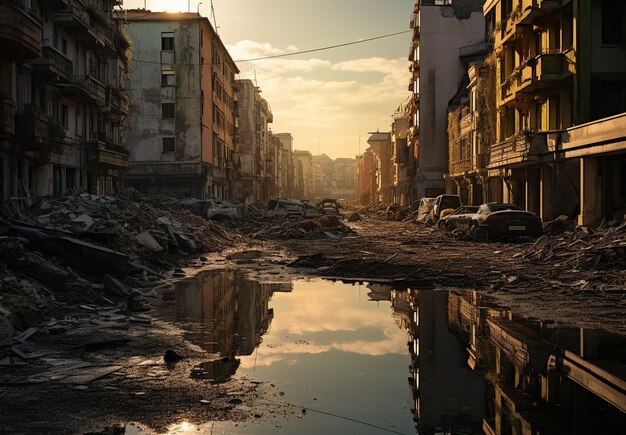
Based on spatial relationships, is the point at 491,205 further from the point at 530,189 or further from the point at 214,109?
the point at 214,109

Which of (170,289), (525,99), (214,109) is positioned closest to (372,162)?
(214,109)

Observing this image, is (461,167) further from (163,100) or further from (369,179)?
(369,179)

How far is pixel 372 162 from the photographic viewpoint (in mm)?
130750

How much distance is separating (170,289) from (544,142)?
22.6 meters

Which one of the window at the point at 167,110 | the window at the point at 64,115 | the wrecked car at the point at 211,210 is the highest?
the window at the point at 167,110

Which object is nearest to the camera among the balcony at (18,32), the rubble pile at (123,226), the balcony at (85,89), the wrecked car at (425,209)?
the rubble pile at (123,226)

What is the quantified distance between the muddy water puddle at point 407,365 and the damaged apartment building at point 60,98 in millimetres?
14966

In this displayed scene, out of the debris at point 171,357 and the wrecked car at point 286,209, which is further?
the wrecked car at point 286,209

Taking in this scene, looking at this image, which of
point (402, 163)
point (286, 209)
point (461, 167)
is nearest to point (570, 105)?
point (461, 167)

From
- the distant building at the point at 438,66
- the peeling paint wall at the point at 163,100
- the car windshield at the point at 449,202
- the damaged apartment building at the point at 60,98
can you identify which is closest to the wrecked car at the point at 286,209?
the peeling paint wall at the point at 163,100

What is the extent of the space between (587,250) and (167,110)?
44.8m

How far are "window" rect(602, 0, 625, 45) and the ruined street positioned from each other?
13.5 meters

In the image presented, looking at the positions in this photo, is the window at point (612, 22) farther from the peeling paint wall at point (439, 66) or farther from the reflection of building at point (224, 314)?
the peeling paint wall at point (439, 66)

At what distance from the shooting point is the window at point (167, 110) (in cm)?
5447
